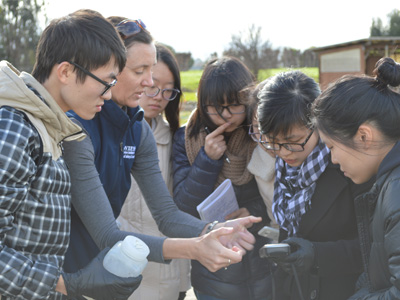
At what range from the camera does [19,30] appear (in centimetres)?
3119

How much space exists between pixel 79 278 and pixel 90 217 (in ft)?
1.02

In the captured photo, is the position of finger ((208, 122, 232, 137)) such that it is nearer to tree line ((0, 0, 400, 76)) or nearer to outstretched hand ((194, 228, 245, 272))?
outstretched hand ((194, 228, 245, 272))

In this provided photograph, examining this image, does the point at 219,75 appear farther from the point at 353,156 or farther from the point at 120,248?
the point at 120,248

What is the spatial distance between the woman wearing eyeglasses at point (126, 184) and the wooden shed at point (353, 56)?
1656 cm

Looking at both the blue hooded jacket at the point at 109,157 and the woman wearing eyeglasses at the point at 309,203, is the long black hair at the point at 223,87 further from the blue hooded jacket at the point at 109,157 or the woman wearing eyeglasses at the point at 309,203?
the blue hooded jacket at the point at 109,157

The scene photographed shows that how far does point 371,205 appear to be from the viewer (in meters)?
1.98

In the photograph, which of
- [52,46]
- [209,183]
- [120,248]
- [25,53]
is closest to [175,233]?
[209,183]

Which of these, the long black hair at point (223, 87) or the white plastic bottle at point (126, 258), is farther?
the long black hair at point (223, 87)

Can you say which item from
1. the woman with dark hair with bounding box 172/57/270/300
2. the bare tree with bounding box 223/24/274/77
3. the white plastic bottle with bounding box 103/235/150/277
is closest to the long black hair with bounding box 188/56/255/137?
the woman with dark hair with bounding box 172/57/270/300

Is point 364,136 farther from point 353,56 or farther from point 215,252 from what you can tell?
point 353,56

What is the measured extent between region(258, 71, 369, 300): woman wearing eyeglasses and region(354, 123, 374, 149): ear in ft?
1.25

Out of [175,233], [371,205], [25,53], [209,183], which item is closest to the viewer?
[371,205]

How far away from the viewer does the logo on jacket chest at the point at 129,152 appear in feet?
7.84

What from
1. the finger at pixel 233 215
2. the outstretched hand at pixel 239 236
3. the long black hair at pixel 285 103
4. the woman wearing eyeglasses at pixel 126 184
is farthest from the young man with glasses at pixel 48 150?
the finger at pixel 233 215
